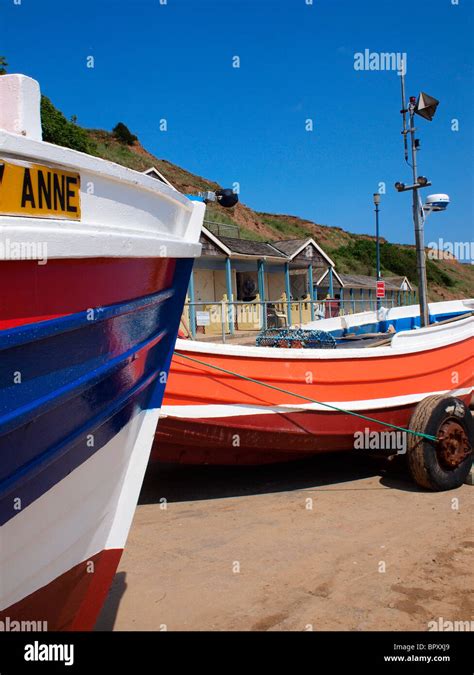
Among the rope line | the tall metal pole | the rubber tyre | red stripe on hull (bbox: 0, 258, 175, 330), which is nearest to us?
red stripe on hull (bbox: 0, 258, 175, 330)

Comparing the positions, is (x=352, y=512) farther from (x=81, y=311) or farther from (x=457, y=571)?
(x=81, y=311)

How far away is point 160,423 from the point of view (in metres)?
5.05

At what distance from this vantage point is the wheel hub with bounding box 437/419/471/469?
18.8 feet

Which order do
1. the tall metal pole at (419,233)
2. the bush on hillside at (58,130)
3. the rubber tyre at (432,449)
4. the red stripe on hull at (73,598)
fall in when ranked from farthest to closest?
the bush on hillside at (58,130) → the tall metal pole at (419,233) → the rubber tyre at (432,449) → the red stripe on hull at (73,598)

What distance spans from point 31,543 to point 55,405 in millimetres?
601

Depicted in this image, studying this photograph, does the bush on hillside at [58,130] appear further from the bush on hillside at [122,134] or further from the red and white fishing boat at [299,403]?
the bush on hillside at [122,134]

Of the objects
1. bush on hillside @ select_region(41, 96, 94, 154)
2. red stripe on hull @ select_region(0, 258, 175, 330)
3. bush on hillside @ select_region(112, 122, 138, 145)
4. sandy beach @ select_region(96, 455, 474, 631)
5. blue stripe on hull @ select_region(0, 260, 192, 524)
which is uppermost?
bush on hillside @ select_region(112, 122, 138, 145)

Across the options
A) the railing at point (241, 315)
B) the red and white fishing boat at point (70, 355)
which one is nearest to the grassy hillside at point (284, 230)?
the railing at point (241, 315)

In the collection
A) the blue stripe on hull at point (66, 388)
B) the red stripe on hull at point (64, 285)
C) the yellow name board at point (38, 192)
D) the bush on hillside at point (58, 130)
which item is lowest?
the blue stripe on hull at point (66, 388)

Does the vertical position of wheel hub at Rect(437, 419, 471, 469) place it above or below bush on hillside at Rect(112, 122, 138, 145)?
below

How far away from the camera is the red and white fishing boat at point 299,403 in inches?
204

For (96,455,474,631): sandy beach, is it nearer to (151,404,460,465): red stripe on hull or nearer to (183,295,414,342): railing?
(151,404,460,465): red stripe on hull

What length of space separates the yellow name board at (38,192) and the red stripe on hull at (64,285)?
187 millimetres

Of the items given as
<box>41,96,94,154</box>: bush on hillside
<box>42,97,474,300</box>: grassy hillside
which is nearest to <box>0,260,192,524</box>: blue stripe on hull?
<box>41,96,94,154</box>: bush on hillside
